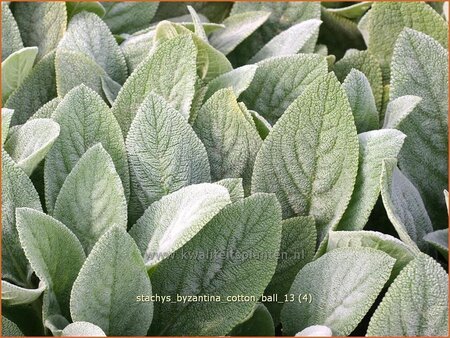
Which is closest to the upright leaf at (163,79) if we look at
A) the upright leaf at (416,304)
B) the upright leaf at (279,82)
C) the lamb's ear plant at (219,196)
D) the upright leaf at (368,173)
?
the lamb's ear plant at (219,196)

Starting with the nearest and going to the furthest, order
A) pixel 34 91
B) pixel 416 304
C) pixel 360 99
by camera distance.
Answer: pixel 416 304 → pixel 360 99 → pixel 34 91

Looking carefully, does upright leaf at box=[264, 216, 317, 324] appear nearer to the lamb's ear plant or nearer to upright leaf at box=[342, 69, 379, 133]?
the lamb's ear plant

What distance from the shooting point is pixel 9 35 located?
1028 mm

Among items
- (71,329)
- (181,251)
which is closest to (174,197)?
(181,251)

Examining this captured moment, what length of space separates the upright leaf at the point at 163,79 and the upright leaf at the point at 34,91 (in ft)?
0.51

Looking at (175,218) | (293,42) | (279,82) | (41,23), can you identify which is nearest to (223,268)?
(175,218)

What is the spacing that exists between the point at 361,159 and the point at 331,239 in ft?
0.32

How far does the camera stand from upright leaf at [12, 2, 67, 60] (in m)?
1.06

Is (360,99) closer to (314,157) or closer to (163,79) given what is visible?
(314,157)

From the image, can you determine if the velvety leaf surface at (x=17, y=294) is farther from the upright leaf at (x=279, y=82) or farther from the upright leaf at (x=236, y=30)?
the upright leaf at (x=236, y=30)

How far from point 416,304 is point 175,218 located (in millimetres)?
241

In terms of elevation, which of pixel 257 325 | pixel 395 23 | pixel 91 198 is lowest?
pixel 257 325

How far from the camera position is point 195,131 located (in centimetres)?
87

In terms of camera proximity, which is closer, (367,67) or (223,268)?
(223,268)
